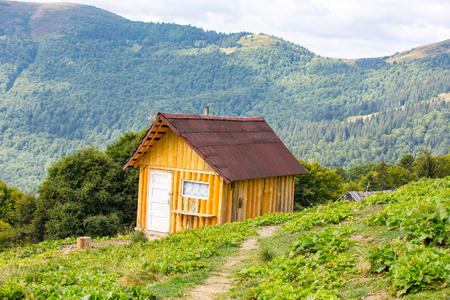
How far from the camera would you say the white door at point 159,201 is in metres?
20.8

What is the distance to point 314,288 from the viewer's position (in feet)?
24.1

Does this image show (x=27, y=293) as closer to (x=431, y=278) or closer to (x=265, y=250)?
(x=265, y=250)

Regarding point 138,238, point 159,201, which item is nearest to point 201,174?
point 159,201

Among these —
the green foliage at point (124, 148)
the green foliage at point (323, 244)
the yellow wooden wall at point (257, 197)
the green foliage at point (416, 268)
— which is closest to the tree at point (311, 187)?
the green foliage at point (124, 148)

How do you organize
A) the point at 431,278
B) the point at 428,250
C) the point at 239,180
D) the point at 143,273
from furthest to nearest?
1. the point at 239,180
2. the point at 143,273
3. the point at 428,250
4. the point at 431,278

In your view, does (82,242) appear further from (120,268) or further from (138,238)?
(120,268)

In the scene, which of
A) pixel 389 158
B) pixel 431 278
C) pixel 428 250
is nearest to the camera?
pixel 431 278

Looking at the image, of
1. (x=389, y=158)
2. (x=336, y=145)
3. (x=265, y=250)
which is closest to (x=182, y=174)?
(x=265, y=250)

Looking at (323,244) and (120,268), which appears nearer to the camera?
(323,244)

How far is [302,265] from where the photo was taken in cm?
863

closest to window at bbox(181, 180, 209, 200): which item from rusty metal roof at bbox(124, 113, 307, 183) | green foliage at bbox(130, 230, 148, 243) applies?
rusty metal roof at bbox(124, 113, 307, 183)

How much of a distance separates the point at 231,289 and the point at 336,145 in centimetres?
19694

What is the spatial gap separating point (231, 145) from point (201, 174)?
207cm

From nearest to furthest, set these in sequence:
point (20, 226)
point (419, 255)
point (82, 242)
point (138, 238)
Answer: point (419, 255) < point (138, 238) < point (82, 242) < point (20, 226)
